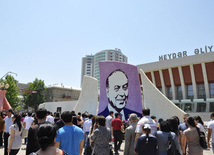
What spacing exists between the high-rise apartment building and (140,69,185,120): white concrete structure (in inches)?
3559

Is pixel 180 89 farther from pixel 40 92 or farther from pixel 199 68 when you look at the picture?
pixel 40 92

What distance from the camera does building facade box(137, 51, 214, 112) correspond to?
108ft

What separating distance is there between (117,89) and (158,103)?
12.0ft

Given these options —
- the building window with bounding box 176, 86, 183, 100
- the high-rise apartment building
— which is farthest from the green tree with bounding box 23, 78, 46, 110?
the high-rise apartment building

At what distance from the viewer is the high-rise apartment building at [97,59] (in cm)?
10956

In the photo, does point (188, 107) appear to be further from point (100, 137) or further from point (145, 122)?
point (100, 137)

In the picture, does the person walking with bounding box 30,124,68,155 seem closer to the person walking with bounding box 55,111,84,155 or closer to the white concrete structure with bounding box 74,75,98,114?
the person walking with bounding box 55,111,84,155

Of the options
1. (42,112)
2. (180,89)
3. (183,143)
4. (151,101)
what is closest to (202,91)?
(180,89)

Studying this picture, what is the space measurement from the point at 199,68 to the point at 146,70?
31.3ft

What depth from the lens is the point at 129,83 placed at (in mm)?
17094

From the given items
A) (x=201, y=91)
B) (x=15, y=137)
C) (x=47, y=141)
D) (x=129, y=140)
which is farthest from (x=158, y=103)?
(x=201, y=91)

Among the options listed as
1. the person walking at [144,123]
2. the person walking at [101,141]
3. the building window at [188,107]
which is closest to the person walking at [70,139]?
the person walking at [101,141]

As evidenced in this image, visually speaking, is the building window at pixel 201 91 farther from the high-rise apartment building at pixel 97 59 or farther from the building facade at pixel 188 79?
the high-rise apartment building at pixel 97 59

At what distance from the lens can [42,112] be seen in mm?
3996
